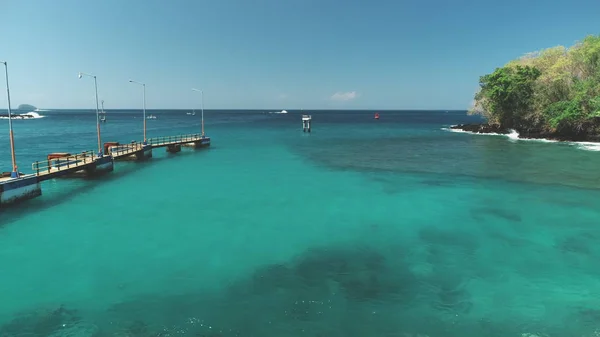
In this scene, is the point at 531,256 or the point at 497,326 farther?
the point at 531,256

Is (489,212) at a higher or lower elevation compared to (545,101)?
lower

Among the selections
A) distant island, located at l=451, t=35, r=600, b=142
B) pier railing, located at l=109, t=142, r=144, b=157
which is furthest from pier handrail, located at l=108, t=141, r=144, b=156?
distant island, located at l=451, t=35, r=600, b=142

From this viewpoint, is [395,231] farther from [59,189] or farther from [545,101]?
[545,101]

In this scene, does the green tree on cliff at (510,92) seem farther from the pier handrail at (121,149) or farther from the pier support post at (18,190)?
the pier support post at (18,190)

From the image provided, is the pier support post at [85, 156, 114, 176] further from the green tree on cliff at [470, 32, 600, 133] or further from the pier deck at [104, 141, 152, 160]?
the green tree on cliff at [470, 32, 600, 133]

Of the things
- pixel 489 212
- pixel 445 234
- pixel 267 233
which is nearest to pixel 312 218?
pixel 267 233

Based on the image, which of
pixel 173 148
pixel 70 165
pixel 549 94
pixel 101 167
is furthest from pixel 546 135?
pixel 70 165
